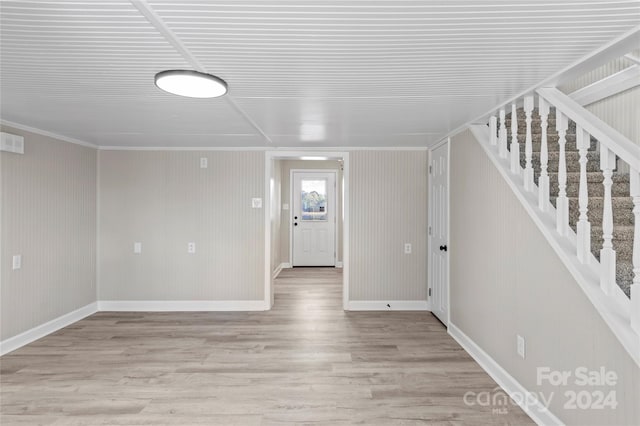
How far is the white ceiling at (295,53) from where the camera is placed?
1352 mm

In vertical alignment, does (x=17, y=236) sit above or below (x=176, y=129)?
below

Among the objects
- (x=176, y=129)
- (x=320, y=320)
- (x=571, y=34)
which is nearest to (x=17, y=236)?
(x=176, y=129)

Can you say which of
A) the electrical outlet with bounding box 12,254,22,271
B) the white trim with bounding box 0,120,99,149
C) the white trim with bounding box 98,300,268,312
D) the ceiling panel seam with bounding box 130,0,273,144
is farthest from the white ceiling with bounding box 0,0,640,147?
the white trim with bounding box 98,300,268,312

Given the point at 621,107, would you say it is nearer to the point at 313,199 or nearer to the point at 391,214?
the point at 391,214

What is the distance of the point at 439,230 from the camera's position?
13.0 feet

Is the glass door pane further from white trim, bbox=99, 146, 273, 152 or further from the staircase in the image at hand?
the staircase

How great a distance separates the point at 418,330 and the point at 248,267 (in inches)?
82.7

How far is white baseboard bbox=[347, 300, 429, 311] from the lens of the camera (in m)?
4.38

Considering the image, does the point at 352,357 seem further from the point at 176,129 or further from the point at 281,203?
the point at 281,203

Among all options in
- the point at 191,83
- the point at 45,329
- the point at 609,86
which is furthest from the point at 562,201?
the point at 45,329

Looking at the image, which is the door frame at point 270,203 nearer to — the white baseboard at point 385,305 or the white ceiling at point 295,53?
the white baseboard at point 385,305

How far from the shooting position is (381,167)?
14.5 ft

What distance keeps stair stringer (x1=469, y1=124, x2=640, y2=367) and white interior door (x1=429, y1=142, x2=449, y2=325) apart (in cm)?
123

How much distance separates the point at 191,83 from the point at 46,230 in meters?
2.68
